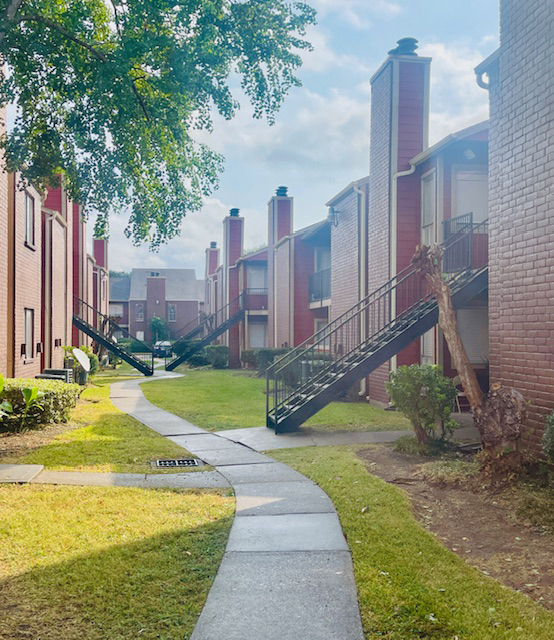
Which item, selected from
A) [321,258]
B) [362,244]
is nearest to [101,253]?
[321,258]

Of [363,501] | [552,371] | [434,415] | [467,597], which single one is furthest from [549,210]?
[467,597]

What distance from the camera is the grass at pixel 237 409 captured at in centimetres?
1173

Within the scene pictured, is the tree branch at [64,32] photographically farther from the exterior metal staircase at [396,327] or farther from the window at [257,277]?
the window at [257,277]

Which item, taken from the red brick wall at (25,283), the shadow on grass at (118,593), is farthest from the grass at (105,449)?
the shadow on grass at (118,593)

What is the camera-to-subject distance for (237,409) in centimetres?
1445

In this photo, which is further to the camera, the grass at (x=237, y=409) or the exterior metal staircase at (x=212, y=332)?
the exterior metal staircase at (x=212, y=332)

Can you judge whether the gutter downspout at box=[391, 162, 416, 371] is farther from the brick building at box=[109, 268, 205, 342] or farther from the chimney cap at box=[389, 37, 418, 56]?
the brick building at box=[109, 268, 205, 342]

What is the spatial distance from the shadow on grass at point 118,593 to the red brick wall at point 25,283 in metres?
9.92

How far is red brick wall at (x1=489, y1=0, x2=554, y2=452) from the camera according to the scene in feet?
22.6

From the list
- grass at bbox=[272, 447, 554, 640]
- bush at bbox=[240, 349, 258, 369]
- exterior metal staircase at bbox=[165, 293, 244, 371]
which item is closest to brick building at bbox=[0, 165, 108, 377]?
grass at bbox=[272, 447, 554, 640]

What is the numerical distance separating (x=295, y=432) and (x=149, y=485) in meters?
4.17

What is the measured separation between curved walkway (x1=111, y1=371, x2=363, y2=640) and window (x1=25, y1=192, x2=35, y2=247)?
33.6 ft

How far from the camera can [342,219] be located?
1803 centimetres

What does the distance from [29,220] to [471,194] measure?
10.8 m
